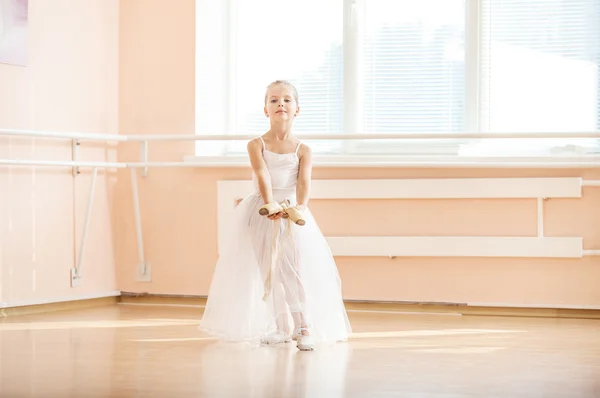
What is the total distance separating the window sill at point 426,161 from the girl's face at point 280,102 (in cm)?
86

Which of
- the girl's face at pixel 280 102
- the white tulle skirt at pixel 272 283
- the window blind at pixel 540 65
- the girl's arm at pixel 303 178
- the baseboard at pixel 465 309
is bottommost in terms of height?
the baseboard at pixel 465 309

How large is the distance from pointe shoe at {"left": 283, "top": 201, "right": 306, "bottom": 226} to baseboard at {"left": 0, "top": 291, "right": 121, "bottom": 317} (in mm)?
1456

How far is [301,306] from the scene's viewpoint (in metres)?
3.19

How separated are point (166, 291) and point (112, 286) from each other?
0.89ft

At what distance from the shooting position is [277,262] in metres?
3.22

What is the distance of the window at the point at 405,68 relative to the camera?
168 inches

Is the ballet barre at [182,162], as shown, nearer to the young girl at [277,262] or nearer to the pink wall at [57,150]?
the pink wall at [57,150]

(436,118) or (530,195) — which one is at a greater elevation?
(436,118)

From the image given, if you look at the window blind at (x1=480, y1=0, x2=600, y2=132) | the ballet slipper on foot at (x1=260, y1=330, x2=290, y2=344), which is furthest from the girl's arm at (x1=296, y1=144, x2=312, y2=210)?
the window blind at (x1=480, y1=0, x2=600, y2=132)

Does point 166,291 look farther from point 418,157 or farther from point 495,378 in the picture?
point 495,378

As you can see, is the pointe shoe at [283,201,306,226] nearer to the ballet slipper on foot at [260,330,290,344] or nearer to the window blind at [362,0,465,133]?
the ballet slipper on foot at [260,330,290,344]

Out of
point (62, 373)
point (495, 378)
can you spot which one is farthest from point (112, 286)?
point (495, 378)

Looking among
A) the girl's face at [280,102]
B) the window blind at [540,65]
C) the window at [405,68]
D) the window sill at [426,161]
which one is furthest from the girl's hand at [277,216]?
the window blind at [540,65]

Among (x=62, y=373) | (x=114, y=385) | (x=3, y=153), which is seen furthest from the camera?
(x=3, y=153)
